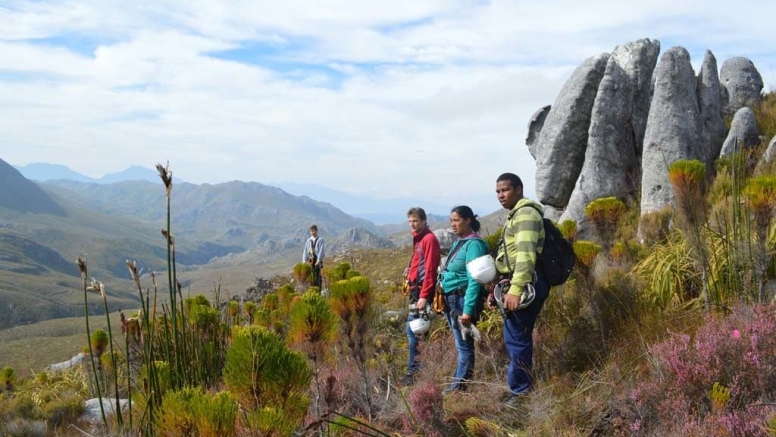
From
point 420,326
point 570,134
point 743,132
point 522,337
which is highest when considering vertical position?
point 570,134

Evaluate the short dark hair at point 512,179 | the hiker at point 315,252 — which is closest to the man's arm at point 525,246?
the short dark hair at point 512,179

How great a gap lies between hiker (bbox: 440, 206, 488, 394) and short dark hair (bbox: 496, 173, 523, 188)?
62cm

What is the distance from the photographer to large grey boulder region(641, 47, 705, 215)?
10285mm

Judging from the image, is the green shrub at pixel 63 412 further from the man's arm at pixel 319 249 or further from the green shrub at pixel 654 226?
the green shrub at pixel 654 226

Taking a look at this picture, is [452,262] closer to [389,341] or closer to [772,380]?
[772,380]

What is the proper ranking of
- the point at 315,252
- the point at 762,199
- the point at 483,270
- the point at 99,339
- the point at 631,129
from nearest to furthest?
the point at 762,199 → the point at 483,270 → the point at 99,339 → the point at 315,252 → the point at 631,129

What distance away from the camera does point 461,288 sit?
479 centimetres

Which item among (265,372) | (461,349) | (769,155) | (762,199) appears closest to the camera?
(265,372)

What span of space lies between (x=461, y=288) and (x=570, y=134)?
9.03m

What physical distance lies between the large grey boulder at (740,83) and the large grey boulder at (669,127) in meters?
4.18

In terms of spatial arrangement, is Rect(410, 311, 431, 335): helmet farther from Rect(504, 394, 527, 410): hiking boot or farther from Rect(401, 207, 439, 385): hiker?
Rect(504, 394, 527, 410): hiking boot

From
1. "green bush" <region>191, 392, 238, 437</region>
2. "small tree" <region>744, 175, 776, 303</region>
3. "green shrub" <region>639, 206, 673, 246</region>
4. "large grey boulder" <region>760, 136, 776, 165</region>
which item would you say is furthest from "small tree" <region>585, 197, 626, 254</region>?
"large grey boulder" <region>760, 136, 776, 165</region>

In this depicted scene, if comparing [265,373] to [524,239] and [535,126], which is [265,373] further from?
[535,126]

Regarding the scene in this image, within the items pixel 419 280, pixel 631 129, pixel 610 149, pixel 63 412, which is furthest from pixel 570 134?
pixel 63 412
